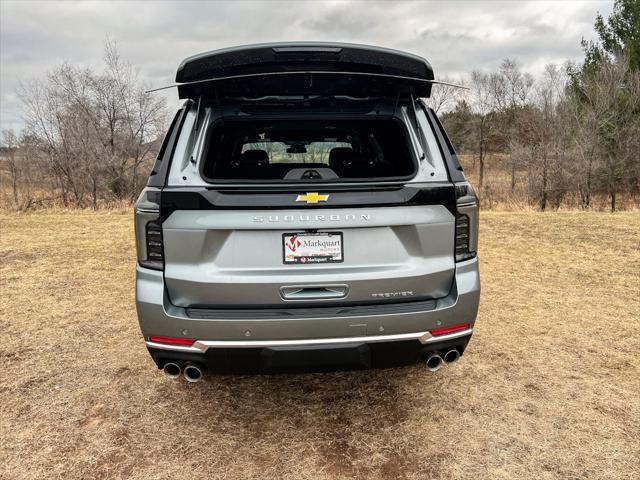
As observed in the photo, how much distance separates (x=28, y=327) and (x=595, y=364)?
4985mm

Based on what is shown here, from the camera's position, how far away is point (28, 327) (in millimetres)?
4633

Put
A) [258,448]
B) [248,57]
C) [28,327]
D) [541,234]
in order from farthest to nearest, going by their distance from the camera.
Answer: [541,234]
[28,327]
[258,448]
[248,57]

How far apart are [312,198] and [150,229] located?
0.83m

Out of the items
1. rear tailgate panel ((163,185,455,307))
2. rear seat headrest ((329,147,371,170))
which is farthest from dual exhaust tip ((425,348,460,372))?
rear seat headrest ((329,147,371,170))

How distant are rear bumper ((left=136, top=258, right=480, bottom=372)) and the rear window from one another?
2.59 ft

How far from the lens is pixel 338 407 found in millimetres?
3180

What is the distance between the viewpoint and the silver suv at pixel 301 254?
239cm

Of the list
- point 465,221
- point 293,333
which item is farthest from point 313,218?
point 465,221

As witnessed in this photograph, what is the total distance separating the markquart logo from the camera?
238 cm

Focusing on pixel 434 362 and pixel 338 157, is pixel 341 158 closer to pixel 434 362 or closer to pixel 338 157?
pixel 338 157

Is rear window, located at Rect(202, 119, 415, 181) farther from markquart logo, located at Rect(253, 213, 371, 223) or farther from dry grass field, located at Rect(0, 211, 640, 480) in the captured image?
dry grass field, located at Rect(0, 211, 640, 480)

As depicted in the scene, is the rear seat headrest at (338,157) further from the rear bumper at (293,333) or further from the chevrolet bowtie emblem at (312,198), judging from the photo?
the rear bumper at (293,333)

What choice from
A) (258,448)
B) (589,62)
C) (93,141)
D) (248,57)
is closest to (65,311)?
(258,448)

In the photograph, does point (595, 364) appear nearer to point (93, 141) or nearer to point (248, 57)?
point (248, 57)
